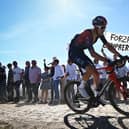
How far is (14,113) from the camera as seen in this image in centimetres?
1099

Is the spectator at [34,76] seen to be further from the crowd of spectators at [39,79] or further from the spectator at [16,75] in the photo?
the spectator at [16,75]

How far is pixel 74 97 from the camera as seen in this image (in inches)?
409

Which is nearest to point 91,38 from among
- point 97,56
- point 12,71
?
point 97,56

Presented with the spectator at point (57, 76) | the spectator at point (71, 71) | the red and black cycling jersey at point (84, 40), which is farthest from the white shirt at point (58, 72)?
the red and black cycling jersey at point (84, 40)

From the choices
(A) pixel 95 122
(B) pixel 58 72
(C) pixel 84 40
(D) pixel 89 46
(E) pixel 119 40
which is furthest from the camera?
(E) pixel 119 40

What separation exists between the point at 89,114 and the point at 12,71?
889 cm

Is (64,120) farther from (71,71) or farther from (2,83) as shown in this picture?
(2,83)

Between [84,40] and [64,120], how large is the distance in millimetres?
2014

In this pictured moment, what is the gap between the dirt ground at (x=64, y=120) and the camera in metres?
8.73

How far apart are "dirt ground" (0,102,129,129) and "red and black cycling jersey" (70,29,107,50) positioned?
178 centimetres

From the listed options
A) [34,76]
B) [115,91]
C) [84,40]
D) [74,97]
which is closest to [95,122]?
[115,91]

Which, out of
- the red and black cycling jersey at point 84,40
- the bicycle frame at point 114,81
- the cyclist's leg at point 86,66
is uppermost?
the red and black cycling jersey at point 84,40

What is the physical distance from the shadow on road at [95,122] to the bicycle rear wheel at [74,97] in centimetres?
51

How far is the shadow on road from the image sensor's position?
28.1ft
